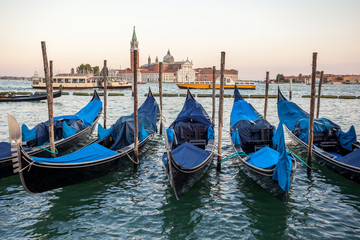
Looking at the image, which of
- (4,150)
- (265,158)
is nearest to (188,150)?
(265,158)

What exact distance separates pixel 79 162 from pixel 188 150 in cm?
220

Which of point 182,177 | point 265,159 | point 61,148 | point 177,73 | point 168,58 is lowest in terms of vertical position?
point 61,148

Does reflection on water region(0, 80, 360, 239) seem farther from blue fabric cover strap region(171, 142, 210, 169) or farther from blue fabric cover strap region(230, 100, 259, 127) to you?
blue fabric cover strap region(230, 100, 259, 127)

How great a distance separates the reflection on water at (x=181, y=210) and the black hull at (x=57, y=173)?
0.29 m

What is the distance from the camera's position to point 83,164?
571 centimetres

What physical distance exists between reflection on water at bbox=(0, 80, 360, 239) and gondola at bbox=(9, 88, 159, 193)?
34cm

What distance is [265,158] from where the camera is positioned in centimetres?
570

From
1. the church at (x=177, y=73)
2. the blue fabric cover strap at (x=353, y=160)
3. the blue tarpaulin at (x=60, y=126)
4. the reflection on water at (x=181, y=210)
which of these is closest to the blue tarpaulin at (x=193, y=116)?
the reflection on water at (x=181, y=210)

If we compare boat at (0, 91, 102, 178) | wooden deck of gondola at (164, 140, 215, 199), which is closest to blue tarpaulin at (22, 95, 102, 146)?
boat at (0, 91, 102, 178)

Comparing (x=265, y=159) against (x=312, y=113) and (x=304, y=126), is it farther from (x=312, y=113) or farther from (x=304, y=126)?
(x=304, y=126)

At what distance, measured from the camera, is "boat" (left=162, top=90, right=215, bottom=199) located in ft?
17.1

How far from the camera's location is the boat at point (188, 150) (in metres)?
5.22

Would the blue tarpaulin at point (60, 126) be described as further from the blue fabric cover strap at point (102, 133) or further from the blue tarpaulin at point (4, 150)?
the blue fabric cover strap at point (102, 133)

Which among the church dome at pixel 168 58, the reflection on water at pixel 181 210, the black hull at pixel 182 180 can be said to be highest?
the church dome at pixel 168 58
